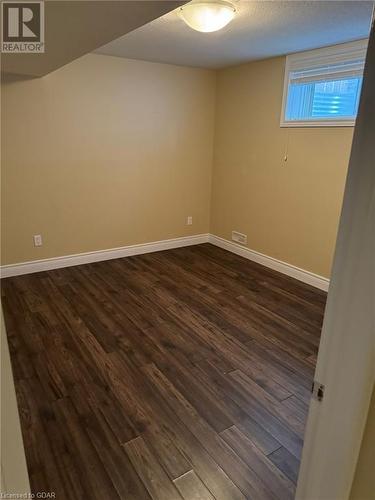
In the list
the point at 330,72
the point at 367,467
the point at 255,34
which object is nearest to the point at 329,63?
the point at 330,72

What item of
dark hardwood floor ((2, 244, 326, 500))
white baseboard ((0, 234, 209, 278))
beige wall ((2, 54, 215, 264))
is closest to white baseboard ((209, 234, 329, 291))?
dark hardwood floor ((2, 244, 326, 500))

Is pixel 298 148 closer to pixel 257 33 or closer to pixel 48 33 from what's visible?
pixel 257 33

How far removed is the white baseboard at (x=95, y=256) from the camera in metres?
3.70

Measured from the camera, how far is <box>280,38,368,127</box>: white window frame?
9.50 feet

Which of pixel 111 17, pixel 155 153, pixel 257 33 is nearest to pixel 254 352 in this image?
pixel 111 17

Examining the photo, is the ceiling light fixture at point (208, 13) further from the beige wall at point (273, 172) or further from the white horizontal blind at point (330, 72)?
the beige wall at point (273, 172)

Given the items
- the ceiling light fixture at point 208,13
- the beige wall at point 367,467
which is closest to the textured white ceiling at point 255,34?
the ceiling light fixture at point 208,13

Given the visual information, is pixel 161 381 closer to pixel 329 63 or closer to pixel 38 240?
pixel 38 240

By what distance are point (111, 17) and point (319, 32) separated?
6.69 ft

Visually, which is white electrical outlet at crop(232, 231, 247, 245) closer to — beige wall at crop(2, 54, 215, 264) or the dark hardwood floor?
beige wall at crop(2, 54, 215, 264)

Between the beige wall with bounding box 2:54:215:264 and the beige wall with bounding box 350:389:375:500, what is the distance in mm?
3640

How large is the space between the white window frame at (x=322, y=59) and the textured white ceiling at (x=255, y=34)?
3.7 inches

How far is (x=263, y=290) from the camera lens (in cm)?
354

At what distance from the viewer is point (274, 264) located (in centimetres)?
408
